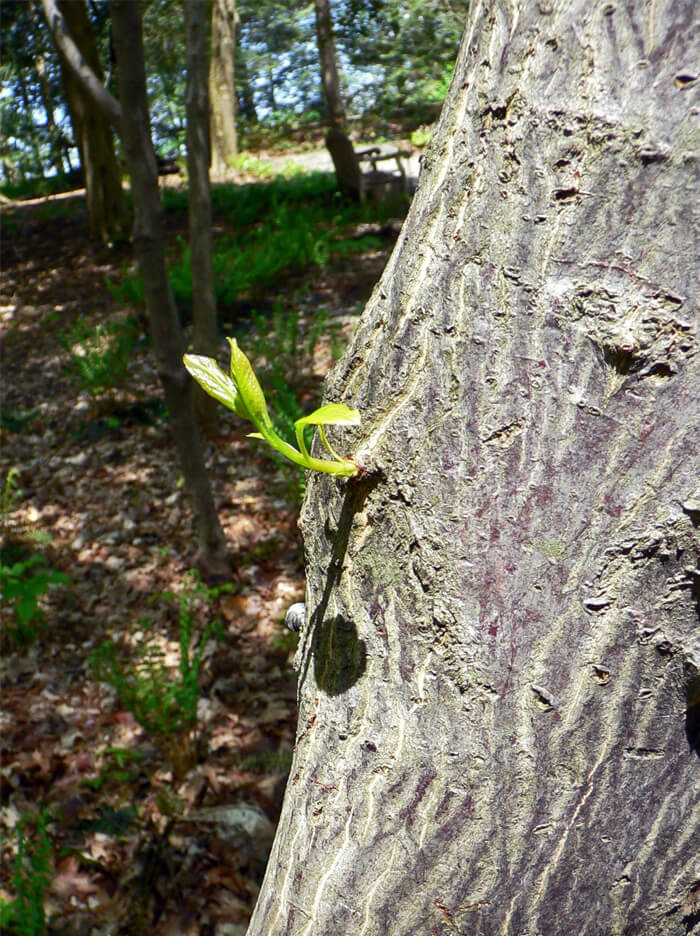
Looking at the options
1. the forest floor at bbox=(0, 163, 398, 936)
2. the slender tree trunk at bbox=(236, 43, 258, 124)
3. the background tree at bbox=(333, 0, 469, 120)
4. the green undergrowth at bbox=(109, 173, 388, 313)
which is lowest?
the forest floor at bbox=(0, 163, 398, 936)

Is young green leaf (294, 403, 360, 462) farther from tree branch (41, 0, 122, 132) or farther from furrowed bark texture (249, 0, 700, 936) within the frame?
tree branch (41, 0, 122, 132)

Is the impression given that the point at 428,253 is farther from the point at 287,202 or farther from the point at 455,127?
the point at 287,202

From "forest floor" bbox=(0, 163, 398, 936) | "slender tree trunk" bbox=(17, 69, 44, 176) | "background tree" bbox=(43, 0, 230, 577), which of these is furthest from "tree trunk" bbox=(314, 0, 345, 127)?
"background tree" bbox=(43, 0, 230, 577)

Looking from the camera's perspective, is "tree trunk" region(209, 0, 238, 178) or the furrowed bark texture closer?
the furrowed bark texture

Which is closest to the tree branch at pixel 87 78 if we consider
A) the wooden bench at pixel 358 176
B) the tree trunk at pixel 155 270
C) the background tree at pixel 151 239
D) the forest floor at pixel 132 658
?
the background tree at pixel 151 239

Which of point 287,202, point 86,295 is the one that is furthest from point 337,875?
point 287,202

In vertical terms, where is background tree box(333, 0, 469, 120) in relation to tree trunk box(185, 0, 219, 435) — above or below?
above

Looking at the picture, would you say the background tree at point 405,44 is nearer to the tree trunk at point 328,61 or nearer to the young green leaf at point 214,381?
the tree trunk at point 328,61

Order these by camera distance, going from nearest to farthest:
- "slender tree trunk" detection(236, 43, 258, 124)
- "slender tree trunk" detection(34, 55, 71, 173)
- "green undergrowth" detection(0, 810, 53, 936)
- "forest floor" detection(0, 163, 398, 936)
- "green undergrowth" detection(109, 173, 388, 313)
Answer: "green undergrowth" detection(0, 810, 53, 936) < "forest floor" detection(0, 163, 398, 936) < "green undergrowth" detection(109, 173, 388, 313) < "slender tree trunk" detection(34, 55, 71, 173) < "slender tree trunk" detection(236, 43, 258, 124)
